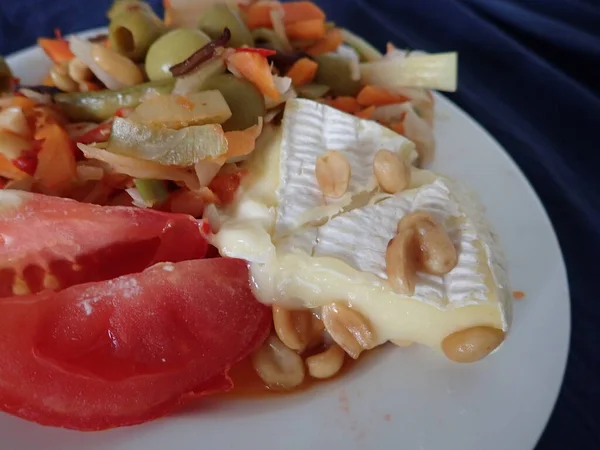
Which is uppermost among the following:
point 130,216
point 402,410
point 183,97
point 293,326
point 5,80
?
point 183,97

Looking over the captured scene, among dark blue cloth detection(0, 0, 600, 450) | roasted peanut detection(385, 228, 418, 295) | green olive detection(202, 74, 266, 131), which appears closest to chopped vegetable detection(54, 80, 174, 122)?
Answer: green olive detection(202, 74, 266, 131)

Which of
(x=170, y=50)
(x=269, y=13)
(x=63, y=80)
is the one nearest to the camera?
(x=170, y=50)

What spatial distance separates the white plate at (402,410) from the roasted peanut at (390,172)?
48cm

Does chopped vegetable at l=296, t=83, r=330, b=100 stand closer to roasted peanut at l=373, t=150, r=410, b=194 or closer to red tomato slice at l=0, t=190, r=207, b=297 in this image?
roasted peanut at l=373, t=150, r=410, b=194

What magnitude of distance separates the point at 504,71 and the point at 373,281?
2.47 meters

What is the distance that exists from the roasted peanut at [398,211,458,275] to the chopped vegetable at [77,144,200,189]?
626mm

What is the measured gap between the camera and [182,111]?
160 centimetres

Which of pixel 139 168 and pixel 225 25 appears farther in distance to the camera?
pixel 225 25

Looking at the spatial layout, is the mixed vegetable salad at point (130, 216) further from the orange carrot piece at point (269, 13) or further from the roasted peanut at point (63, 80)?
the orange carrot piece at point (269, 13)

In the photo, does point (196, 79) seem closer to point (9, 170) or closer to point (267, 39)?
point (267, 39)

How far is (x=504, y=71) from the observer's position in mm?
3502

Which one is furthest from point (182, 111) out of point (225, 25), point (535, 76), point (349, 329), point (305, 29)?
point (535, 76)

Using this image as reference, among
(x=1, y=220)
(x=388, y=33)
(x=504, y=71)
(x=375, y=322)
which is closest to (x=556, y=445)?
(x=375, y=322)

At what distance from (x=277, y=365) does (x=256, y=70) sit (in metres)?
0.89
